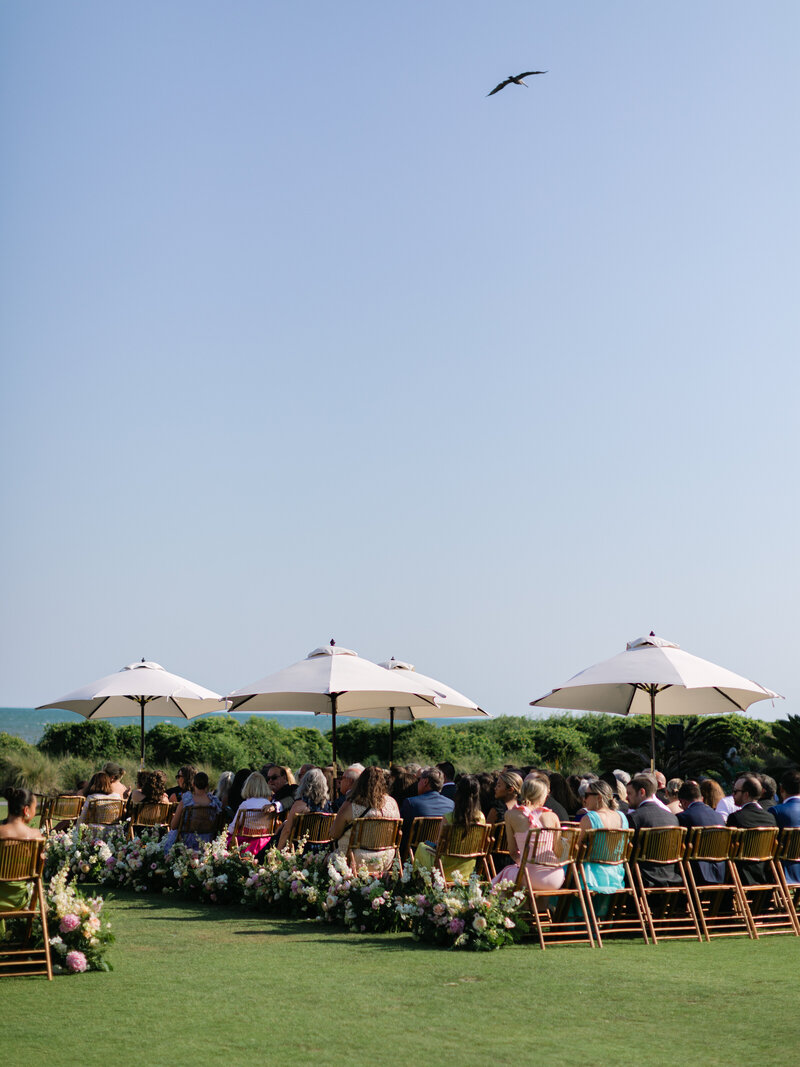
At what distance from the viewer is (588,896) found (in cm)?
896

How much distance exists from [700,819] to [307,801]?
3494mm

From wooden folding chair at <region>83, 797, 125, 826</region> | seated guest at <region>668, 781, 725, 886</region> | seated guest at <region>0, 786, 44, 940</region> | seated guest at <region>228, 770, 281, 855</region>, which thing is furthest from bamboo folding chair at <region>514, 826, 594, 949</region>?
wooden folding chair at <region>83, 797, 125, 826</region>

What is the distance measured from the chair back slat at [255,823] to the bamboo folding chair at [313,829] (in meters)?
0.58

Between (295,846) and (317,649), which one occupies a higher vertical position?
(317,649)

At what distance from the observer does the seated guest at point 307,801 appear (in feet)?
35.6

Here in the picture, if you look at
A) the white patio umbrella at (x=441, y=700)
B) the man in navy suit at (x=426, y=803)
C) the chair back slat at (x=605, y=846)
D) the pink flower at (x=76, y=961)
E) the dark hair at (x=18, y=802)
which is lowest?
the pink flower at (x=76, y=961)

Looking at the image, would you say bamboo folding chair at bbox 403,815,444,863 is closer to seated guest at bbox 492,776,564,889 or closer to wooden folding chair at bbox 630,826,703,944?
seated guest at bbox 492,776,564,889

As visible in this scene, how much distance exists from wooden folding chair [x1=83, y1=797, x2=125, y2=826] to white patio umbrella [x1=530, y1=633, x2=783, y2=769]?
479cm

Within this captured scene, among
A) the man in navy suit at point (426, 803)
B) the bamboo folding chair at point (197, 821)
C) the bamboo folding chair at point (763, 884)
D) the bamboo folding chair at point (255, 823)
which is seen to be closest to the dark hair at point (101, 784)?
the bamboo folding chair at point (197, 821)

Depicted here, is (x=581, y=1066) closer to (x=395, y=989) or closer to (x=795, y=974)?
(x=395, y=989)

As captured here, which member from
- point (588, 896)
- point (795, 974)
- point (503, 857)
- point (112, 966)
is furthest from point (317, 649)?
point (795, 974)

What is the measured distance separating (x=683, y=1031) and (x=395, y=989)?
1766 millimetres

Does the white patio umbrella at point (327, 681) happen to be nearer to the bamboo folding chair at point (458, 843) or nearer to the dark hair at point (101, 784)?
the dark hair at point (101, 784)

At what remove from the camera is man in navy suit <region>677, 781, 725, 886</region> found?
9695 mm
